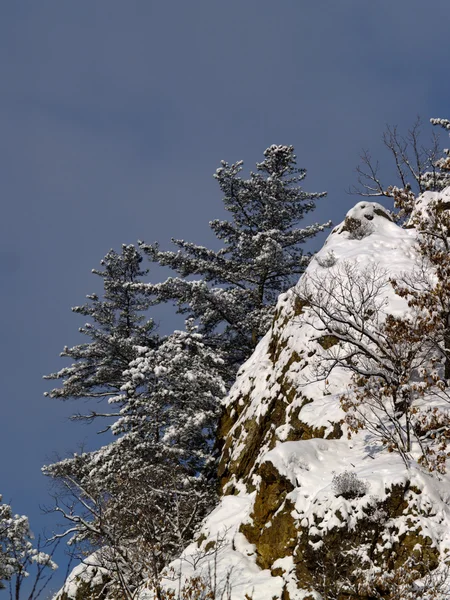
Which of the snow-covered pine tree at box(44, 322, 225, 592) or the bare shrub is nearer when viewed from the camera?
the bare shrub

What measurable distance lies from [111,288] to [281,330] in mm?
11459

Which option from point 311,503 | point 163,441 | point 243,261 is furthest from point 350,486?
point 243,261

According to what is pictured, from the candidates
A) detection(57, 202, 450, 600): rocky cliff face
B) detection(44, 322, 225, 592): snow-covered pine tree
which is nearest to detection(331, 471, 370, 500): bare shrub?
detection(57, 202, 450, 600): rocky cliff face

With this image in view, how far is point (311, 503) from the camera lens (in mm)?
9008

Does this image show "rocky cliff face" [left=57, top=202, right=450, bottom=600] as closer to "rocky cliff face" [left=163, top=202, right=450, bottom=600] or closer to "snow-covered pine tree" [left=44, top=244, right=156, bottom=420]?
"rocky cliff face" [left=163, top=202, right=450, bottom=600]

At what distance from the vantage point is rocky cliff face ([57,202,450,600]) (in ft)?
26.2

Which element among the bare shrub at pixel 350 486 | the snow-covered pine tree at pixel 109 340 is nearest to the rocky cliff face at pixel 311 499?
the bare shrub at pixel 350 486

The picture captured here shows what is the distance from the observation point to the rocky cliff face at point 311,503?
800 cm

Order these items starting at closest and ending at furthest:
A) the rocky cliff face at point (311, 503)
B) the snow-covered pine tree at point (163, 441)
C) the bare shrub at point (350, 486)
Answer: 1. the rocky cliff face at point (311, 503)
2. the bare shrub at point (350, 486)
3. the snow-covered pine tree at point (163, 441)

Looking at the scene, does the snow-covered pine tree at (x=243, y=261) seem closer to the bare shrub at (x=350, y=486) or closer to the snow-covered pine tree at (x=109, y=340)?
the snow-covered pine tree at (x=109, y=340)

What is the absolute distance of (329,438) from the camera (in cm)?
1122

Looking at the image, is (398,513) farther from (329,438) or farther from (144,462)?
(144,462)

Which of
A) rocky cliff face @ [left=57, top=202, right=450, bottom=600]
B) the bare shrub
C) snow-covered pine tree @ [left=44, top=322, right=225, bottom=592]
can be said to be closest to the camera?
rocky cliff face @ [left=57, top=202, right=450, bottom=600]

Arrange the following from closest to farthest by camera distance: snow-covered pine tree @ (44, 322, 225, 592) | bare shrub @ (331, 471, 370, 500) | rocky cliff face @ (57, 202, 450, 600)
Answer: rocky cliff face @ (57, 202, 450, 600), bare shrub @ (331, 471, 370, 500), snow-covered pine tree @ (44, 322, 225, 592)
